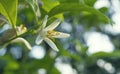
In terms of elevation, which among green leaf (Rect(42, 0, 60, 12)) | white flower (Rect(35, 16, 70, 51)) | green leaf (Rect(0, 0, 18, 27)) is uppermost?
green leaf (Rect(42, 0, 60, 12))

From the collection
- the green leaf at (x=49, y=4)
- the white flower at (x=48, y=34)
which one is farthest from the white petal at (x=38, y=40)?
the green leaf at (x=49, y=4)

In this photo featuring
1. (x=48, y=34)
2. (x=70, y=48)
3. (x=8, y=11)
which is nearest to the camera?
(x=8, y=11)

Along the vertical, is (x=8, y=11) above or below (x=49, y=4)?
below

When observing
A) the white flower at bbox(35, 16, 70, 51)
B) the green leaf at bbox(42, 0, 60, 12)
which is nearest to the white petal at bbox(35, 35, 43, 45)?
the white flower at bbox(35, 16, 70, 51)

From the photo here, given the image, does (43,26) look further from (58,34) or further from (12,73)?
(12,73)

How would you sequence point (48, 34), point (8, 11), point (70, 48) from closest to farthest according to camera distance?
1. point (8, 11)
2. point (48, 34)
3. point (70, 48)

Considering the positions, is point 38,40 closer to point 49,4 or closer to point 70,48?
point 49,4

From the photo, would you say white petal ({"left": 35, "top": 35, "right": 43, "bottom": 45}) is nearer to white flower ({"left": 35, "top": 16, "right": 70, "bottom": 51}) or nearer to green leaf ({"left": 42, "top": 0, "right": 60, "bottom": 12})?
white flower ({"left": 35, "top": 16, "right": 70, "bottom": 51})

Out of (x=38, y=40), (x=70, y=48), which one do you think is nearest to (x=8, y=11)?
(x=38, y=40)

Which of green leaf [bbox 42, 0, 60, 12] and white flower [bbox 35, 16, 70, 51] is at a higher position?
green leaf [bbox 42, 0, 60, 12]

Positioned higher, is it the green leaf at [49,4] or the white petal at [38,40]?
the green leaf at [49,4]

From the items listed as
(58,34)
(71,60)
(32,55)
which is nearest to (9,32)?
(58,34)

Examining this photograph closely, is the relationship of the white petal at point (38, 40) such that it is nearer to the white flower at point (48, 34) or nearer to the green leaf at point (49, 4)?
the white flower at point (48, 34)
